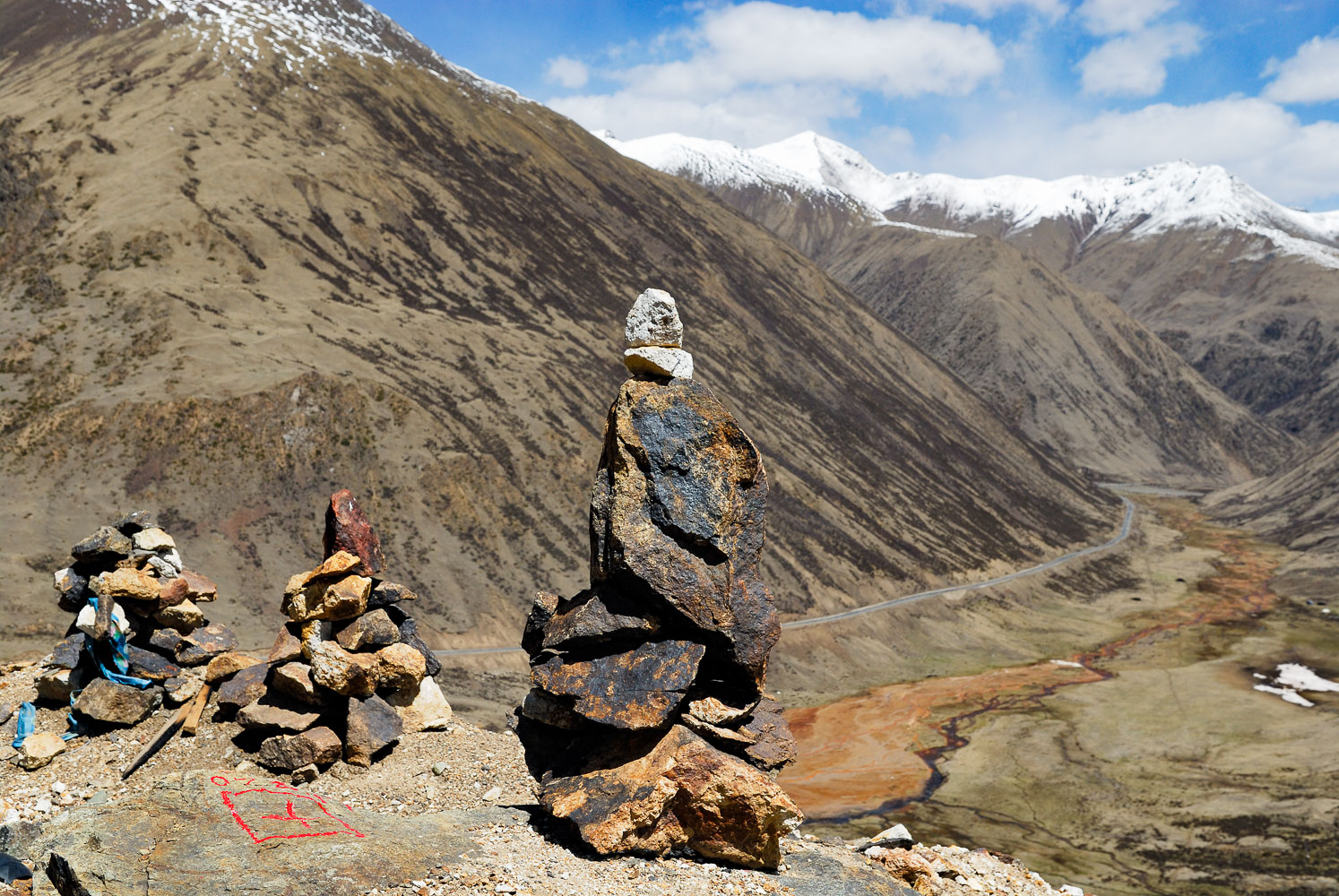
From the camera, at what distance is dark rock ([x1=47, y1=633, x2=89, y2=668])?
1534 centimetres

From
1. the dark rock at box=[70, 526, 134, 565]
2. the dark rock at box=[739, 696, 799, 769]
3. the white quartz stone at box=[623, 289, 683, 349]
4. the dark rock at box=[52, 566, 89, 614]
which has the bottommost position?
the dark rock at box=[52, 566, 89, 614]

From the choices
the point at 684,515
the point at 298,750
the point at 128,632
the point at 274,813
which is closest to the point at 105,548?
the point at 128,632

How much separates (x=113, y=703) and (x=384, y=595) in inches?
188

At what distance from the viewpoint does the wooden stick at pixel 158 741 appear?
13461 mm

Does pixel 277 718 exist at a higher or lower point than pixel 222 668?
lower

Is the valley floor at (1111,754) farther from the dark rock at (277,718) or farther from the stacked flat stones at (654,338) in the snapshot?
the stacked flat stones at (654,338)

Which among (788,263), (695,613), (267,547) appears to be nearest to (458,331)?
(267,547)

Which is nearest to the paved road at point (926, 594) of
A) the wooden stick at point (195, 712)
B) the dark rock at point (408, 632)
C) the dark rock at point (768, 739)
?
the dark rock at point (408, 632)

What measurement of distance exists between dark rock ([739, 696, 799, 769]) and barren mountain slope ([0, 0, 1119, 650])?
2958 cm

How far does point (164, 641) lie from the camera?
15703 millimetres

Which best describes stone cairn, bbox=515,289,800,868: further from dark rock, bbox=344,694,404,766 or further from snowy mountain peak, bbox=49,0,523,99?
snowy mountain peak, bbox=49,0,523,99

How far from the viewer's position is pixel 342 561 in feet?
46.9

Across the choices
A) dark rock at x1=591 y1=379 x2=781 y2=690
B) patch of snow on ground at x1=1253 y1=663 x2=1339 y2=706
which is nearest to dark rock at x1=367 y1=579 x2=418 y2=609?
dark rock at x1=591 y1=379 x2=781 y2=690

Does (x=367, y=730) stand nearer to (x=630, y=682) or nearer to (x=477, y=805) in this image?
(x=477, y=805)
